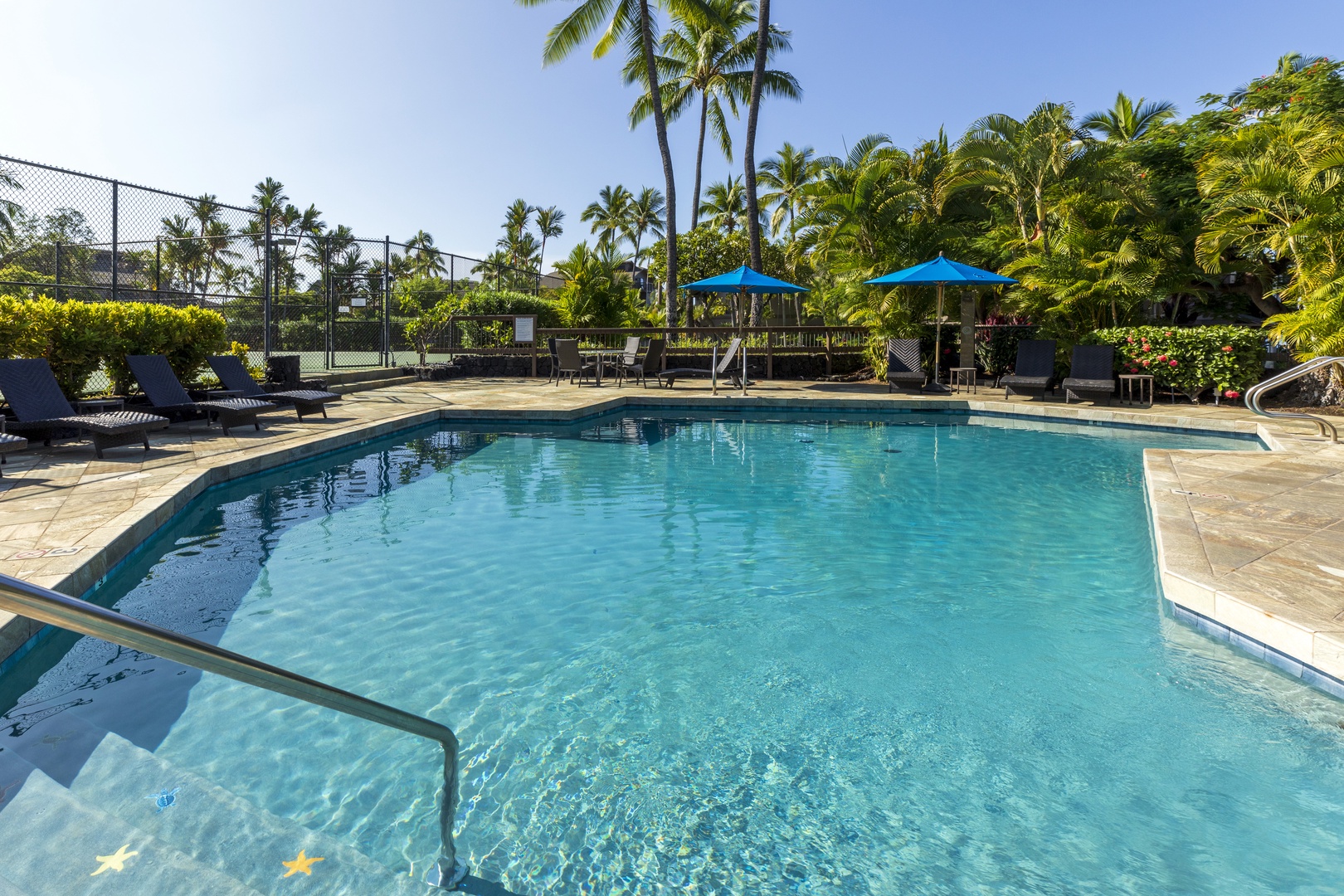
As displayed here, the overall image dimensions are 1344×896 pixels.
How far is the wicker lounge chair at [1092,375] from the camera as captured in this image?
39.7ft

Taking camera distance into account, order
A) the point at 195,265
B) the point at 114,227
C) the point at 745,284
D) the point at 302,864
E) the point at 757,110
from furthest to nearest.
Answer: the point at 757,110 → the point at 745,284 → the point at 195,265 → the point at 114,227 → the point at 302,864

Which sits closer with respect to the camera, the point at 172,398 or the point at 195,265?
the point at 172,398

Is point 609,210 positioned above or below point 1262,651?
above

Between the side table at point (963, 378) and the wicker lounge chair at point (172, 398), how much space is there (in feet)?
36.7

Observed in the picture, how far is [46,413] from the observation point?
22.6 feet

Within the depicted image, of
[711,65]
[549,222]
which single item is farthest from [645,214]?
[711,65]

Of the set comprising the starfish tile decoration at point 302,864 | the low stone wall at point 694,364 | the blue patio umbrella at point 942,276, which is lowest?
the starfish tile decoration at point 302,864

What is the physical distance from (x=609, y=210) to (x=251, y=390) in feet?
136

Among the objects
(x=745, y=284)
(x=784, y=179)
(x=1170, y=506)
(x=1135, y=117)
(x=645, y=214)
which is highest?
(x=645, y=214)

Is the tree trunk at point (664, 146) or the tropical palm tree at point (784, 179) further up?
the tropical palm tree at point (784, 179)

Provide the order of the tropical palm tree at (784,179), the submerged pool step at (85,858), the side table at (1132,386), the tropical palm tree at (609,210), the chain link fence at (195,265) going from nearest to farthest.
→ the submerged pool step at (85,858) → the chain link fence at (195,265) → the side table at (1132,386) → the tropical palm tree at (784,179) → the tropical palm tree at (609,210)

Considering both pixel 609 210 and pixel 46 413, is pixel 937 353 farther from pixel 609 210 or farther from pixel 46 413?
pixel 609 210

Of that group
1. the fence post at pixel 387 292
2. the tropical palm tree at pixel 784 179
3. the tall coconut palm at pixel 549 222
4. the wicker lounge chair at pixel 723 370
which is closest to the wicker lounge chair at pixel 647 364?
the wicker lounge chair at pixel 723 370

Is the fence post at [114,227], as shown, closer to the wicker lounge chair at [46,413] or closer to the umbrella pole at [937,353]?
the wicker lounge chair at [46,413]
